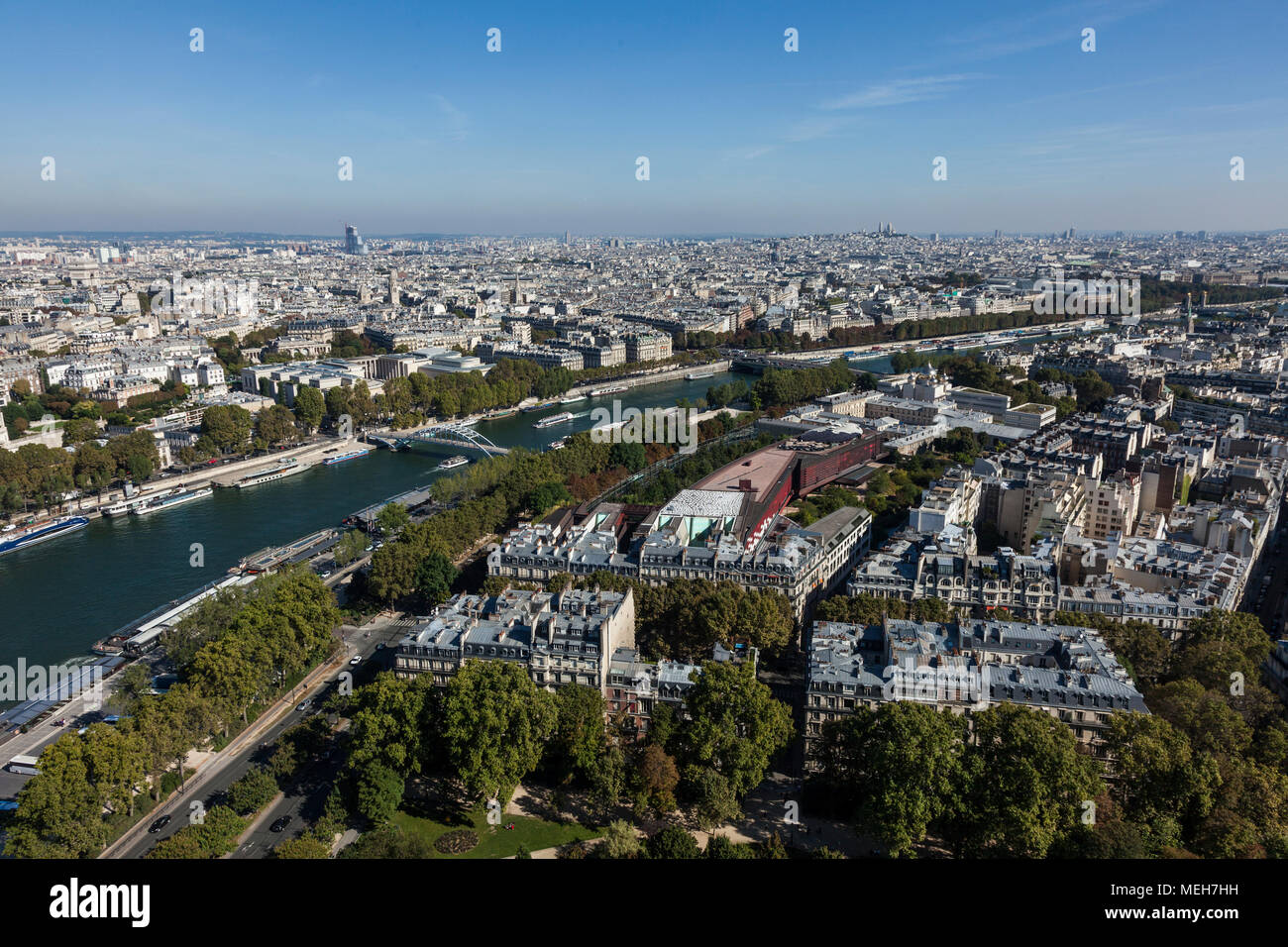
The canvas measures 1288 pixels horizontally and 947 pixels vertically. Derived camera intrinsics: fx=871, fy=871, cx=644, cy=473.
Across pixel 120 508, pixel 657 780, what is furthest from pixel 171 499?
pixel 657 780

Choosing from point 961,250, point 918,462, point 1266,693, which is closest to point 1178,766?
point 1266,693

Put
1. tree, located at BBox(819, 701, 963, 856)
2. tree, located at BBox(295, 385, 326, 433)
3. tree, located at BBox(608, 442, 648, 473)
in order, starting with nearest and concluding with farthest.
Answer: tree, located at BBox(819, 701, 963, 856)
tree, located at BBox(608, 442, 648, 473)
tree, located at BBox(295, 385, 326, 433)

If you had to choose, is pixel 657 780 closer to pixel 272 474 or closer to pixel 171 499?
pixel 171 499

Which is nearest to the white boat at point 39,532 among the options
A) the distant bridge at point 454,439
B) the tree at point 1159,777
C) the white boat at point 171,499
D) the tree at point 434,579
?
the white boat at point 171,499

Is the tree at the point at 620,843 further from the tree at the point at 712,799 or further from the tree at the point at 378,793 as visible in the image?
the tree at the point at 378,793

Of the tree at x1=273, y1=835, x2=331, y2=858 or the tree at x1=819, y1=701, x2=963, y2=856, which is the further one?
the tree at x1=819, y1=701, x2=963, y2=856

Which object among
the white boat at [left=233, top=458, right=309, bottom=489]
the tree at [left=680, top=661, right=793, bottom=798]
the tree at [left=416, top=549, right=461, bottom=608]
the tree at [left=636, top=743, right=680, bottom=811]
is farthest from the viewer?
the white boat at [left=233, top=458, right=309, bottom=489]

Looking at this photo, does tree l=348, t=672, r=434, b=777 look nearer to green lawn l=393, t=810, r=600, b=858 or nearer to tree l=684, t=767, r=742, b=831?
green lawn l=393, t=810, r=600, b=858

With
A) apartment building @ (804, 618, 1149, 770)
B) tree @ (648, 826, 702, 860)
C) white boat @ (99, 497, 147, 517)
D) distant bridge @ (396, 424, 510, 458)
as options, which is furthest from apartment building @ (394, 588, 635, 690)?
distant bridge @ (396, 424, 510, 458)
